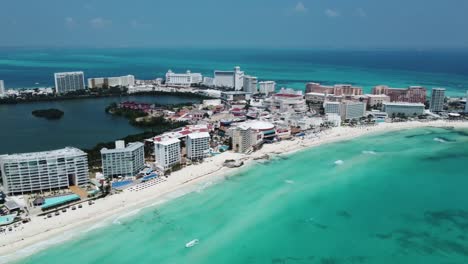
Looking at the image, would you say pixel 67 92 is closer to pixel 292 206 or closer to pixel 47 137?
pixel 47 137

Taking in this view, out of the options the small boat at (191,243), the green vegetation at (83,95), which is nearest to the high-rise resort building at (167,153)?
the small boat at (191,243)

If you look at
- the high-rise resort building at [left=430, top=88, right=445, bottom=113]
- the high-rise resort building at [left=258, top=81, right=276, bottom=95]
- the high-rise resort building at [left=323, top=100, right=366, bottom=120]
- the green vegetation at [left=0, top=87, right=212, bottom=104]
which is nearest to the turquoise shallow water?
the high-rise resort building at [left=323, top=100, right=366, bottom=120]

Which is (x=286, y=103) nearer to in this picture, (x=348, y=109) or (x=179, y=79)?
(x=348, y=109)

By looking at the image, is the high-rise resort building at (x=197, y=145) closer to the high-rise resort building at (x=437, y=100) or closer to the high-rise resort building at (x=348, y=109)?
the high-rise resort building at (x=348, y=109)

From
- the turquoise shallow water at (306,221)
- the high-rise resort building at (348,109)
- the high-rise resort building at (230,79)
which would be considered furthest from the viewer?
the high-rise resort building at (230,79)

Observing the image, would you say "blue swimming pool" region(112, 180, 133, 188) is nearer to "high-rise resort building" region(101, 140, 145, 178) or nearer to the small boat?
"high-rise resort building" region(101, 140, 145, 178)

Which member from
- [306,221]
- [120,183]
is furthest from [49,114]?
[306,221]

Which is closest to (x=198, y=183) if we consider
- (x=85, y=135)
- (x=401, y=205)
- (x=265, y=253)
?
(x=265, y=253)

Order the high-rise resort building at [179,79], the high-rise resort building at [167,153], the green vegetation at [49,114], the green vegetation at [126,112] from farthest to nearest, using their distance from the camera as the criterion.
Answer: the high-rise resort building at [179,79], the green vegetation at [49,114], the green vegetation at [126,112], the high-rise resort building at [167,153]
